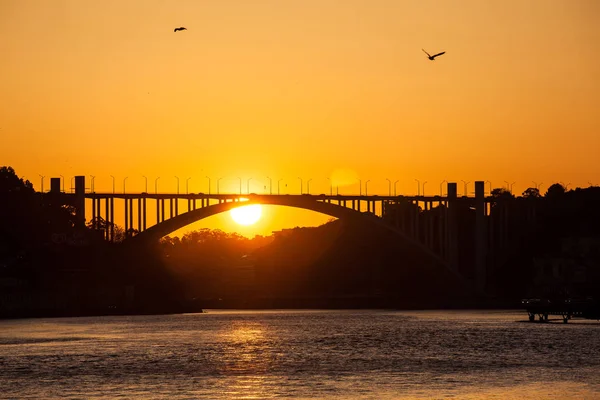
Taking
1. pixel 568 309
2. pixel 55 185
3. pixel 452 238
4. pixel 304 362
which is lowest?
pixel 304 362

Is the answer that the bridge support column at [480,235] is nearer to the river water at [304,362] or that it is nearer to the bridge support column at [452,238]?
the bridge support column at [452,238]

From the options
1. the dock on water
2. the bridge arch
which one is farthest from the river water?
the bridge arch

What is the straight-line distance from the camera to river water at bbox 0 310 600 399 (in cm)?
6300

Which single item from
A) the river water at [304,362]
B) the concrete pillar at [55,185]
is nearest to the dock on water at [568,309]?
the river water at [304,362]

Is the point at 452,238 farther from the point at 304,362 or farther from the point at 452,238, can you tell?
the point at 304,362

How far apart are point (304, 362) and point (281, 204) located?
320ft

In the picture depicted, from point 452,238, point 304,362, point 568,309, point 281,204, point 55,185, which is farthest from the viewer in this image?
point 452,238

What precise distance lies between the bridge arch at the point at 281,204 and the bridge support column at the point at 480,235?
632 cm

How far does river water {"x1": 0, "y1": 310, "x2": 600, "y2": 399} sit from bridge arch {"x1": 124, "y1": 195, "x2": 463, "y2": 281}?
3821cm

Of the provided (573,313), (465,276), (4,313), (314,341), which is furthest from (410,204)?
(314,341)

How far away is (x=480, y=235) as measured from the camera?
18675 cm

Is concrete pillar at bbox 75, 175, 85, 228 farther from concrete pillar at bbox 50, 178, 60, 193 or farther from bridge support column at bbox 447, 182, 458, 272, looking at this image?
bridge support column at bbox 447, 182, 458, 272

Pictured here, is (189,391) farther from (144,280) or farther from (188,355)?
(144,280)

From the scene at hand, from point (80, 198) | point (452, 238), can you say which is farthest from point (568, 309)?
point (80, 198)
